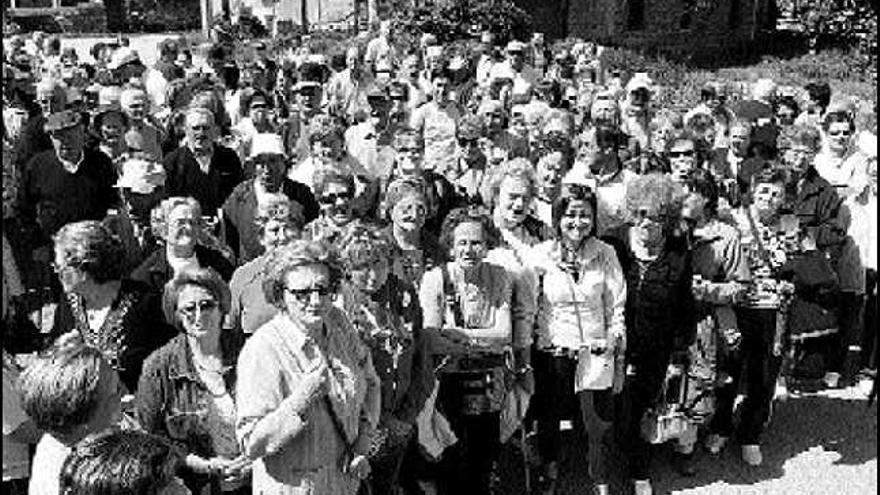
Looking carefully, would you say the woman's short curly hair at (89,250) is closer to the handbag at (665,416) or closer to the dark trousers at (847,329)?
the handbag at (665,416)

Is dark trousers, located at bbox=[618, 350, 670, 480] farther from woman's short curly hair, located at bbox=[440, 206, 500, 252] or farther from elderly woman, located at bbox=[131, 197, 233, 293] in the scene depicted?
elderly woman, located at bbox=[131, 197, 233, 293]

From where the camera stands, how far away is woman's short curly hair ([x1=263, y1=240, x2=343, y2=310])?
14.5 feet

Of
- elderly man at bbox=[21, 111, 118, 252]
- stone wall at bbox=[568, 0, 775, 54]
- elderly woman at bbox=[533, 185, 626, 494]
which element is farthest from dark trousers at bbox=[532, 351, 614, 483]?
stone wall at bbox=[568, 0, 775, 54]

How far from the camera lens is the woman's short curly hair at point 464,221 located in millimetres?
5699

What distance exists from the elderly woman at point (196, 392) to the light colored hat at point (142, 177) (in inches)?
88.1

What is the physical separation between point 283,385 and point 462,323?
1569 millimetres

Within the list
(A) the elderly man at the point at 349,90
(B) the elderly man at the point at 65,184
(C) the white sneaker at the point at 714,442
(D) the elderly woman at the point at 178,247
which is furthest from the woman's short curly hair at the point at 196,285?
(A) the elderly man at the point at 349,90

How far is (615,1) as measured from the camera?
36875 mm

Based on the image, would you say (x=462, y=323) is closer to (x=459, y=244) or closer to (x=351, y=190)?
(x=459, y=244)

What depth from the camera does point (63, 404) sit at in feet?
11.8

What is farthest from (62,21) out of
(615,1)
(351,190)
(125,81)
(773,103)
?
(351,190)

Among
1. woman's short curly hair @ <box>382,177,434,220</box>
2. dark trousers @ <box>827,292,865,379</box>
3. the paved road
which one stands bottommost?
the paved road

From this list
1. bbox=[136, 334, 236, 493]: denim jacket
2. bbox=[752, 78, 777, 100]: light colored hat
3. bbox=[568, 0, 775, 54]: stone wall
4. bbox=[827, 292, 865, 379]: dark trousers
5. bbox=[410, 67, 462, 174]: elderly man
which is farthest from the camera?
bbox=[568, 0, 775, 54]: stone wall

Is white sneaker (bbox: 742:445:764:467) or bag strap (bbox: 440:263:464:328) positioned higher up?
bag strap (bbox: 440:263:464:328)
